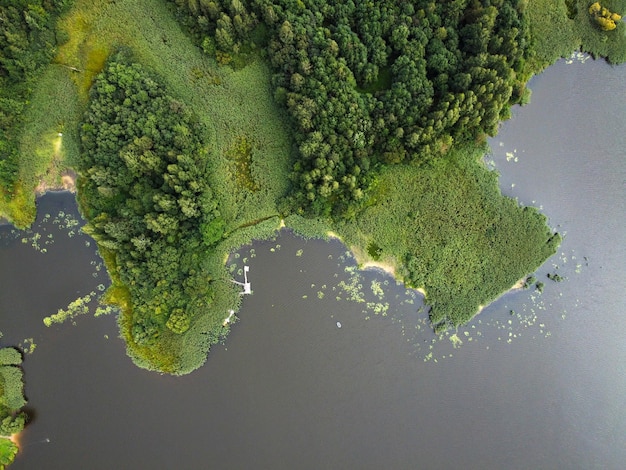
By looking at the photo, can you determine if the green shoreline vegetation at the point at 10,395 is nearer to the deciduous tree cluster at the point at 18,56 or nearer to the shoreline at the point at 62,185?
the shoreline at the point at 62,185

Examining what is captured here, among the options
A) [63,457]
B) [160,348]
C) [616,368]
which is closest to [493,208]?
[616,368]

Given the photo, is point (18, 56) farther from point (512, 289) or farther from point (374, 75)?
point (512, 289)

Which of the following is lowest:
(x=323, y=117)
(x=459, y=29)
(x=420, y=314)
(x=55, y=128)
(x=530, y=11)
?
(x=420, y=314)

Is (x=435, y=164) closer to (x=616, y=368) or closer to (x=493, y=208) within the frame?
(x=493, y=208)

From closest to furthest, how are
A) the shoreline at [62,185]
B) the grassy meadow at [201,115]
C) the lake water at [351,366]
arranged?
the lake water at [351,366]
the grassy meadow at [201,115]
the shoreline at [62,185]

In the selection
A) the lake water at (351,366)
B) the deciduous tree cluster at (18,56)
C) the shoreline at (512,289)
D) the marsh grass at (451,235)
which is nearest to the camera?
the deciduous tree cluster at (18,56)

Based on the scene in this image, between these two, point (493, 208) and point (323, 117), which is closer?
point (323, 117)

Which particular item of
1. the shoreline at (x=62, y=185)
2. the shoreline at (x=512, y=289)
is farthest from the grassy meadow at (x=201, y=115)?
the shoreline at (x=512, y=289)
